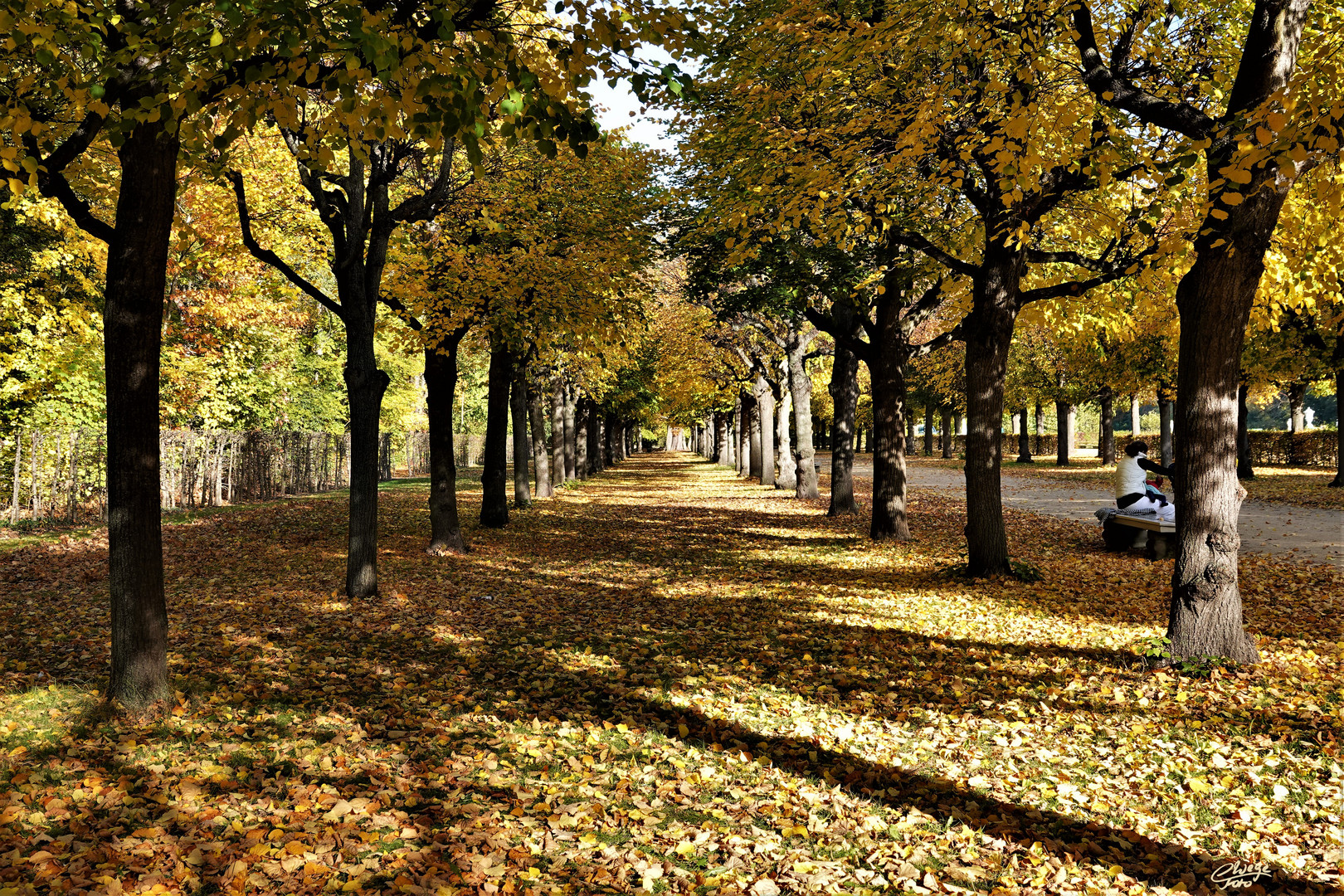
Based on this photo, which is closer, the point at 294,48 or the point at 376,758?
the point at 294,48

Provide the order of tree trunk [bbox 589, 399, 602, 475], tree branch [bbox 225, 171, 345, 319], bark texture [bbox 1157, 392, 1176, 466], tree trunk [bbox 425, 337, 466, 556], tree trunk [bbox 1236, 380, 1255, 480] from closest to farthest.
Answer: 1. tree branch [bbox 225, 171, 345, 319]
2. tree trunk [bbox 425, 337, 466, 556]
3. tree trunk [bbox 1236, 380, 1255, 480]
4. bark texture [bbox 1157, 392, 1176, 466]
5. tree trunk [bbox 589, 399, 602, 475]

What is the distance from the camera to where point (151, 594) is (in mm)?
5309

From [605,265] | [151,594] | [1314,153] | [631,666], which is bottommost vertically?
[631,666]

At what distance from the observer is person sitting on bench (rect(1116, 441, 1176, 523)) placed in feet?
39.8

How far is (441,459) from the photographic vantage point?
13148 mm

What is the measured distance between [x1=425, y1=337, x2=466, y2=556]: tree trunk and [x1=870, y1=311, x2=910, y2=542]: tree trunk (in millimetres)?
7591

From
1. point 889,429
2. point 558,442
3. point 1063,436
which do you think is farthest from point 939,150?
point 1063,436

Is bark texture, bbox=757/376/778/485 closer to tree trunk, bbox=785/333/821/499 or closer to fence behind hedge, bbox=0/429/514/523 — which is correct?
tree trunk, bbox=785/333/821/499

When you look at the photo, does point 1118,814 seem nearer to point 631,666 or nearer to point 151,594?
point 631,666

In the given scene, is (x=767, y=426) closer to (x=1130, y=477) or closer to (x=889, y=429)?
(x=889, y=429)

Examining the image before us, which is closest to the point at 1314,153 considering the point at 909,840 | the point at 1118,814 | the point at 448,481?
the point at 1118,814

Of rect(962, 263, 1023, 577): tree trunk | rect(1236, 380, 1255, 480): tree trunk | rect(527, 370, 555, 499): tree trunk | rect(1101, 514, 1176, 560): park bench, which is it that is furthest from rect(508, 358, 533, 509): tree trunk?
rect(1236, 380, 1255, 480): tree trunk

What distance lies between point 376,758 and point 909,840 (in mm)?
3204

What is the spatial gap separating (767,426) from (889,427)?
573 inches
